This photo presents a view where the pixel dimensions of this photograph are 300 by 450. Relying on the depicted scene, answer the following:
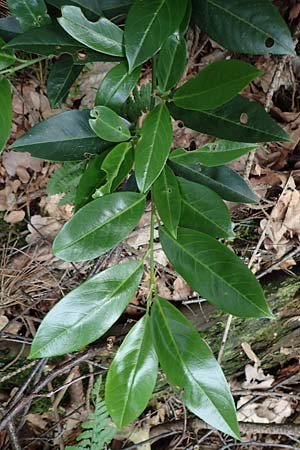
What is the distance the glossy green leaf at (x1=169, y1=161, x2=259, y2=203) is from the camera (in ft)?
2.89

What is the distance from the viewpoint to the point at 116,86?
0.76 meters

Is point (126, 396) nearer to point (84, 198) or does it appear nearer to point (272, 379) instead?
point (84, 198)

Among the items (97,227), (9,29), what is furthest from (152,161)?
(9,29)

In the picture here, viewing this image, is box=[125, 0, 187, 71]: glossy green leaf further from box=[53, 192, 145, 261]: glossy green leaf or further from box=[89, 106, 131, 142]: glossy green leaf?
box=[53, 192, 145, 261]: glossy green leaf

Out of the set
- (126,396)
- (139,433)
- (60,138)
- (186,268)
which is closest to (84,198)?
(60,138)

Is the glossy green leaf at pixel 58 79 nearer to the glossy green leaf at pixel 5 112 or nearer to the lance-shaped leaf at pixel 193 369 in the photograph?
the glossy green leaf at pixel 5 112

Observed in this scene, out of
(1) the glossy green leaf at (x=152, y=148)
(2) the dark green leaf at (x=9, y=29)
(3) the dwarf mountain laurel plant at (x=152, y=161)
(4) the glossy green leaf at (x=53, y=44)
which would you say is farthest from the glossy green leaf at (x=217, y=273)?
(2) the dark green leaf at (x=9, y=29)

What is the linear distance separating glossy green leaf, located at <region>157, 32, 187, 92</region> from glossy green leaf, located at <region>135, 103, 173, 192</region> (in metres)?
0.06

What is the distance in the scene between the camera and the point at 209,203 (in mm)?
800

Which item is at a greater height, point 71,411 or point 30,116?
point 30,116

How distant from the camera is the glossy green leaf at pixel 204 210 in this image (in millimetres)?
794

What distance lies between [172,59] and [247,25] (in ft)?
0.44

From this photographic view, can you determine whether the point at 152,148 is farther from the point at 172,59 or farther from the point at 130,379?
the point at 130,379

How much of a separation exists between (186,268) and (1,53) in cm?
51
